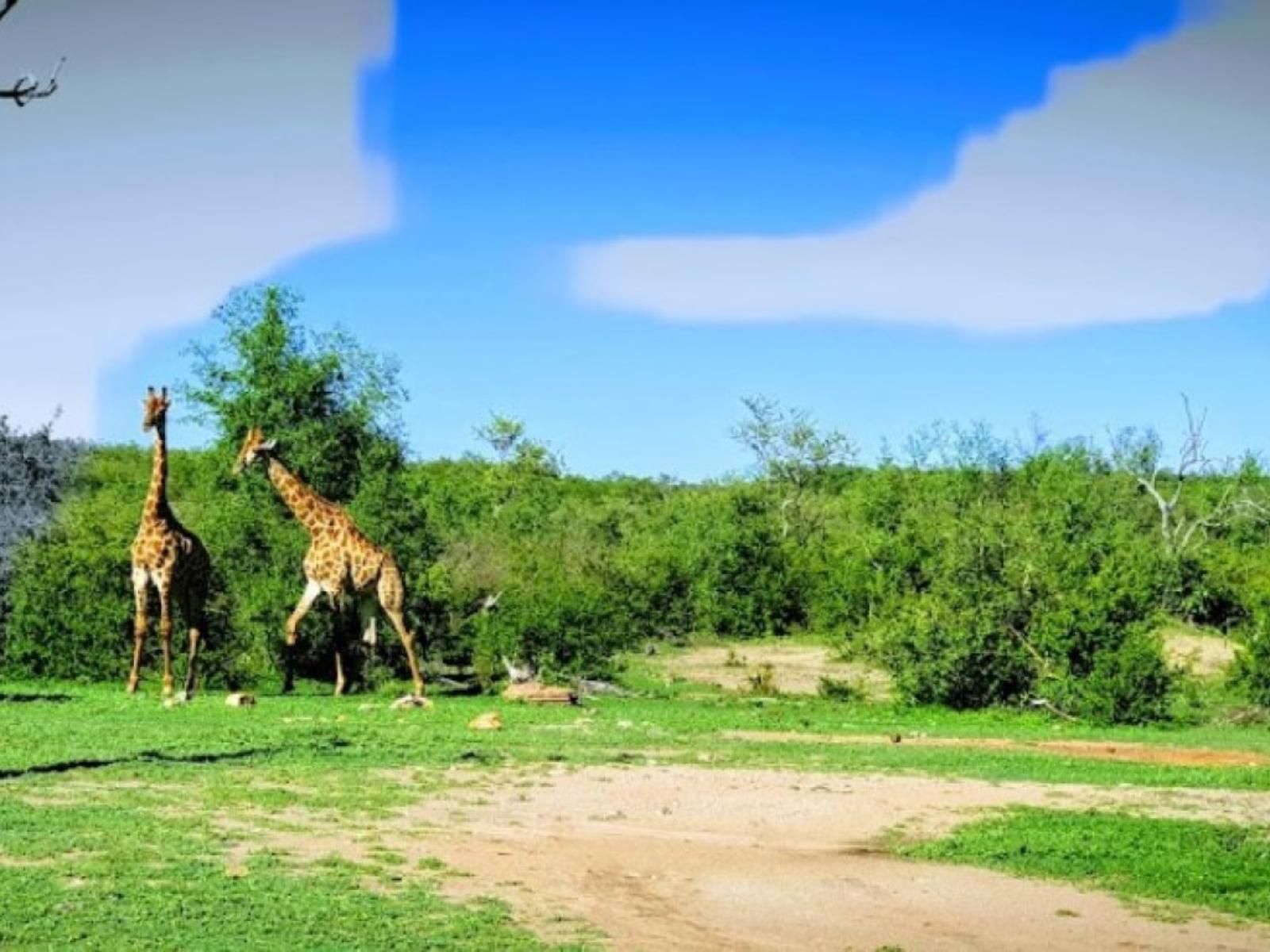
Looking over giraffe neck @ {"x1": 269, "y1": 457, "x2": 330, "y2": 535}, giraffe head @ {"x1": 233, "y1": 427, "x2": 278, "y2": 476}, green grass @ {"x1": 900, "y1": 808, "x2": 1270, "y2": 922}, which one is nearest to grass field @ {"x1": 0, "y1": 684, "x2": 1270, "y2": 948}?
green grass @ {"x1": 900, "y1": 808, "x2": 1270, "y2": 922}

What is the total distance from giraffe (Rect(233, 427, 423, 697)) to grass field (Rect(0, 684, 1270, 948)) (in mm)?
1190

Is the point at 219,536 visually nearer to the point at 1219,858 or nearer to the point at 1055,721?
the point at 1055,721

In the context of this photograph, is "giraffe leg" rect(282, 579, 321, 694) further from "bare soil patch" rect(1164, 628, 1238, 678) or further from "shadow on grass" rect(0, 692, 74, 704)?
"bare soil patch" rect(1164, 628, 1238, 678)

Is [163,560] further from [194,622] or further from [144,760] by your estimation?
[144,760]

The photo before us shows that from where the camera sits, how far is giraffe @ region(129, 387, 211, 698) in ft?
71.6

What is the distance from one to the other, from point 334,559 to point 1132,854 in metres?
13.6

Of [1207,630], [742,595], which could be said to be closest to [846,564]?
[742,595]

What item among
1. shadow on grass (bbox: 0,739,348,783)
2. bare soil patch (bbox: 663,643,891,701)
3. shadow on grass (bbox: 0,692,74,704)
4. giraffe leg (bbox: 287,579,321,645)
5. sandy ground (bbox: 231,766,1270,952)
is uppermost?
giraffe leg (bbox: 287,579,321,645)

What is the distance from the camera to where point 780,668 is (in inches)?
1191

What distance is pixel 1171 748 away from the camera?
18156 mm

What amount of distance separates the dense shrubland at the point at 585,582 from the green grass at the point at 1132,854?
389 inches

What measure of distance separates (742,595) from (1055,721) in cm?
1340

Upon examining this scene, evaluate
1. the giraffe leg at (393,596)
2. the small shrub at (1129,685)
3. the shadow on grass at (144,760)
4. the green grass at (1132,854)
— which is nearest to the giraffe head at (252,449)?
the giraffe leg at (393,596)

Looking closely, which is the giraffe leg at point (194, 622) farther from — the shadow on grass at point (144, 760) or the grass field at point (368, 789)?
the shadow on grass at point (144, 760)
